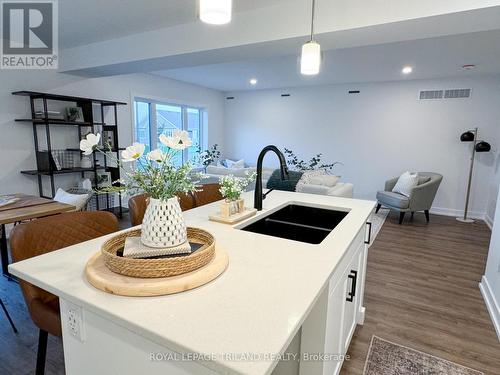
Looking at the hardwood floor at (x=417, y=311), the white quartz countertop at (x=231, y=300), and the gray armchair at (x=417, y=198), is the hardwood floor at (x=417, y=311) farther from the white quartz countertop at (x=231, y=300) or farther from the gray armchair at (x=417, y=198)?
the white quartz countertop at (x=231, y=300)

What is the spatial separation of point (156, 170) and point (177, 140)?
0.13 metres

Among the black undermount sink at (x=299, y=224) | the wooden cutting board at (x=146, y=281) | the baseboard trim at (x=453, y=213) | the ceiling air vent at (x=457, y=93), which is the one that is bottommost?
the baseboard trim at (x=453, y=213)

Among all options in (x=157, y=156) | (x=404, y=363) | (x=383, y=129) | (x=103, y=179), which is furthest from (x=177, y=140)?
(x=383, y=129)

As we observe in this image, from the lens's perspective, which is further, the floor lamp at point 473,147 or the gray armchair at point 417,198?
the floor lamp at point 473,147

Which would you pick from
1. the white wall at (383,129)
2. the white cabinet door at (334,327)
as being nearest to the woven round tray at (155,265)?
the white cabinet door at (334,327)

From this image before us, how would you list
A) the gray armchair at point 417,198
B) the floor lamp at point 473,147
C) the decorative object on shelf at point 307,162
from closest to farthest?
the gray armchair at point 417,198 → the floor lamp at point 473,147 → the decorative object on shelf at point 307,162

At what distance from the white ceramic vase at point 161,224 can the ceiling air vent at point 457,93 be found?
5992 millimetres

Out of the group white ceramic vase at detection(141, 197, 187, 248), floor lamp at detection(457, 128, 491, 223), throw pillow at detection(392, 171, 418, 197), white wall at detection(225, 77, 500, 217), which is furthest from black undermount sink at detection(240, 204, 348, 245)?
white wall at detection(225, 77, 500, 217)

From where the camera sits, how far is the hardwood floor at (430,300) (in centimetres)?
197

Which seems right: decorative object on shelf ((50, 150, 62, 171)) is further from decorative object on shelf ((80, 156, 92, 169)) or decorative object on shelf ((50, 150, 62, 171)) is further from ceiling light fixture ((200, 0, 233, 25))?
ceiling light fixture ((200, 0, 233, 25))

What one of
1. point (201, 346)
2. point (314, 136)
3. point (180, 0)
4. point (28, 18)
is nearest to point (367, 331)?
point (201, 346)

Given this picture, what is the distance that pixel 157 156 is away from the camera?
102 centimetres

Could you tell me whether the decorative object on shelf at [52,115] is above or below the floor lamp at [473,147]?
above

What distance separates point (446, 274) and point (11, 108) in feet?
17.9
